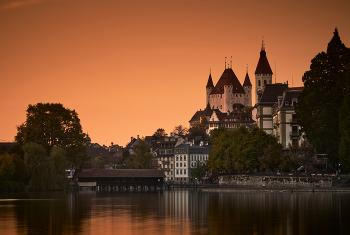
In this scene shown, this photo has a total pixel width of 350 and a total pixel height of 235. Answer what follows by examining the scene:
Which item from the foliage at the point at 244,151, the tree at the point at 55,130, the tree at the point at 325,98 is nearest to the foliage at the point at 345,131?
the tree at the point at 325,98

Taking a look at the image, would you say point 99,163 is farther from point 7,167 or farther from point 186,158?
point 7,167

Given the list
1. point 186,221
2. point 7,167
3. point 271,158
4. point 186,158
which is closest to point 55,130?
point 7,167

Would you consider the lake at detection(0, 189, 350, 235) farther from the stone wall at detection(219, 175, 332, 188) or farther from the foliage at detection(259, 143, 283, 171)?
the foliage at detection(259, 143, 283, 171)

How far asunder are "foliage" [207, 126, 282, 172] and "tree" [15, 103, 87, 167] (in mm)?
23834

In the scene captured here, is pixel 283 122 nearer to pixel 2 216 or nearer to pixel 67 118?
pixel 67 118

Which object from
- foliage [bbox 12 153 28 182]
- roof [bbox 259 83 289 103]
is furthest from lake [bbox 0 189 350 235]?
roof [bbox 259 83 289 103]

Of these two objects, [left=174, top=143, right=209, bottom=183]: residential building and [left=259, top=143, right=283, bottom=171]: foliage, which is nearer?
[left=259, top=143, right=283, bottom=171]: foliage

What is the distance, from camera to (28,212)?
50000 mm

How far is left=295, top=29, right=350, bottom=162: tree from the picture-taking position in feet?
269

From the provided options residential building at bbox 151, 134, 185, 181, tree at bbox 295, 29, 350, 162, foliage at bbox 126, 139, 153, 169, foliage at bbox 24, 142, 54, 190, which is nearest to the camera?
tree at bbox 295, 29, 350, 162

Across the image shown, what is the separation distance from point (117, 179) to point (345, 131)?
65.3 meters

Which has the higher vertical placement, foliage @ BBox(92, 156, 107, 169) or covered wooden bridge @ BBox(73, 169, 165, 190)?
foliage @ BBox(92, 156, 107, 169)

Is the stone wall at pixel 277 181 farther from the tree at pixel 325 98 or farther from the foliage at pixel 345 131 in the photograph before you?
the foliage at pixel 345 131

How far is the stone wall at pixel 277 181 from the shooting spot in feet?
275
